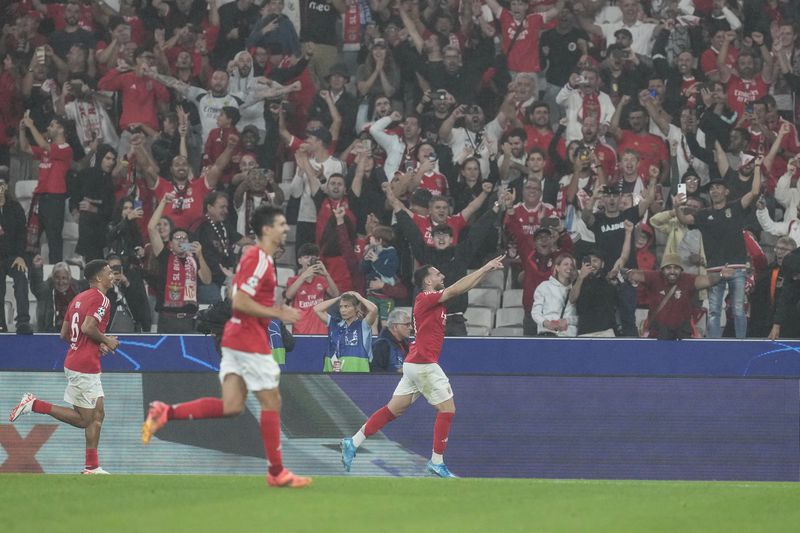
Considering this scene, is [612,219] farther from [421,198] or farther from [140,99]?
[140,99]

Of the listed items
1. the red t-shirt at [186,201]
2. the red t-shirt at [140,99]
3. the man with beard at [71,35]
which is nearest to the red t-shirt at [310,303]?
the red t-shirt at [186,201]

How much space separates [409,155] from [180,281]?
385 cm

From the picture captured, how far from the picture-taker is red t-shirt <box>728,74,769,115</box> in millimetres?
19469

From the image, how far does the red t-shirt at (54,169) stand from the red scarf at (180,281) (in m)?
2.84

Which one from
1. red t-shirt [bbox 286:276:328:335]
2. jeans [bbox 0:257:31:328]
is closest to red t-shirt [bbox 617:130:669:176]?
red t-shirt [bbox 286:276:328:335]

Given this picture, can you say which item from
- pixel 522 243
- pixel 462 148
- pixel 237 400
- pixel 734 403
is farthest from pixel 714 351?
pixel 237 400

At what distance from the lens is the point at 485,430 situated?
14.4 metres

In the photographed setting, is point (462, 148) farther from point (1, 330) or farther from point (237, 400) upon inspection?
point (237, 400)

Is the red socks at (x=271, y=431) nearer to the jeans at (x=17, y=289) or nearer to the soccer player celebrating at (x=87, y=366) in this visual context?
the soccer player celebrating at (x=87, y=366)

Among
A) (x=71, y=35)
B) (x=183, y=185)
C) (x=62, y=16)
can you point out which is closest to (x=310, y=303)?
(x=183, y=185)

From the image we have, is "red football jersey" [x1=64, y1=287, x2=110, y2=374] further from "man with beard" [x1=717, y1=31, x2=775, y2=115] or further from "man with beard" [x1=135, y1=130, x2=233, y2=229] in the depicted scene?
"man with beard" [x1=717, y1=31, x2=775, y2=115]

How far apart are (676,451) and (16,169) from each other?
11.5m

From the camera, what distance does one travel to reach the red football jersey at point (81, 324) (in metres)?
12.9

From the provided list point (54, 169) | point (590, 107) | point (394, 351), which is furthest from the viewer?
point (590, 107)
